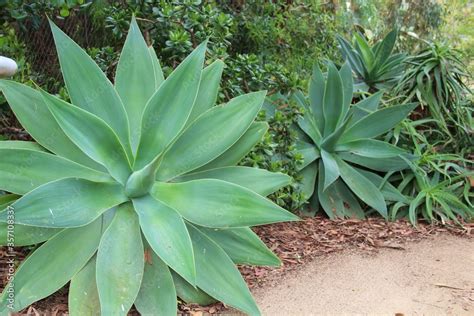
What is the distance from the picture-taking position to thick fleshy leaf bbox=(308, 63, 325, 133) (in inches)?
134

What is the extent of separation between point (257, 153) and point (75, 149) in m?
1.05

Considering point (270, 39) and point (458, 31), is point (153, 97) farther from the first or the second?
point (458, 31)

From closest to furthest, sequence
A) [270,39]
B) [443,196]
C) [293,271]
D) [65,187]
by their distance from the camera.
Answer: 1. [65,187]
2. [293,271]
3. [443,196]
4. [270,39]

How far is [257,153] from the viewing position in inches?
101

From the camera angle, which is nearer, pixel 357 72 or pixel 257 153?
pixel 257 153

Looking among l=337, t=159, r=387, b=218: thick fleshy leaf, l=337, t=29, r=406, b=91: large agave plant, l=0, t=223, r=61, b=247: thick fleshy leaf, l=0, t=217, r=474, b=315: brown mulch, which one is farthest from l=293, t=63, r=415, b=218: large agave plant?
l=0, t=223, r=61, b=247: thick fleshy leaf

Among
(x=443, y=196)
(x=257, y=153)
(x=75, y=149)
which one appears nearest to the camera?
(x=75, y=149)

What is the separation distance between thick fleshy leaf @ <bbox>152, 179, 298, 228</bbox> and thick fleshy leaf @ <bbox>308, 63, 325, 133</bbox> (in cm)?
186

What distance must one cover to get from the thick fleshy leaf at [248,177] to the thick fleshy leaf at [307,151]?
1241mm

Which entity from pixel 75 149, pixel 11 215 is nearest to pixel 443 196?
pixel 75 149

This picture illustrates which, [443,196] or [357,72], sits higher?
[357,72]

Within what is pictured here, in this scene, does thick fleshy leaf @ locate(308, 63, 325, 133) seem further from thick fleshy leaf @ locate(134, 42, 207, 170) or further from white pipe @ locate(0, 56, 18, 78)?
white pipe @ locate(0, 56, 18, 78)

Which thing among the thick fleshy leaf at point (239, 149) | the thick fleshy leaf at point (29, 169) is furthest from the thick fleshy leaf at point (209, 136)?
the thick fleshy leaf at point (29, 169)

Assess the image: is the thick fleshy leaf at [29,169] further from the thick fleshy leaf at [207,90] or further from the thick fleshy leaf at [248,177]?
the thick fleshy leaf at [207,90]
